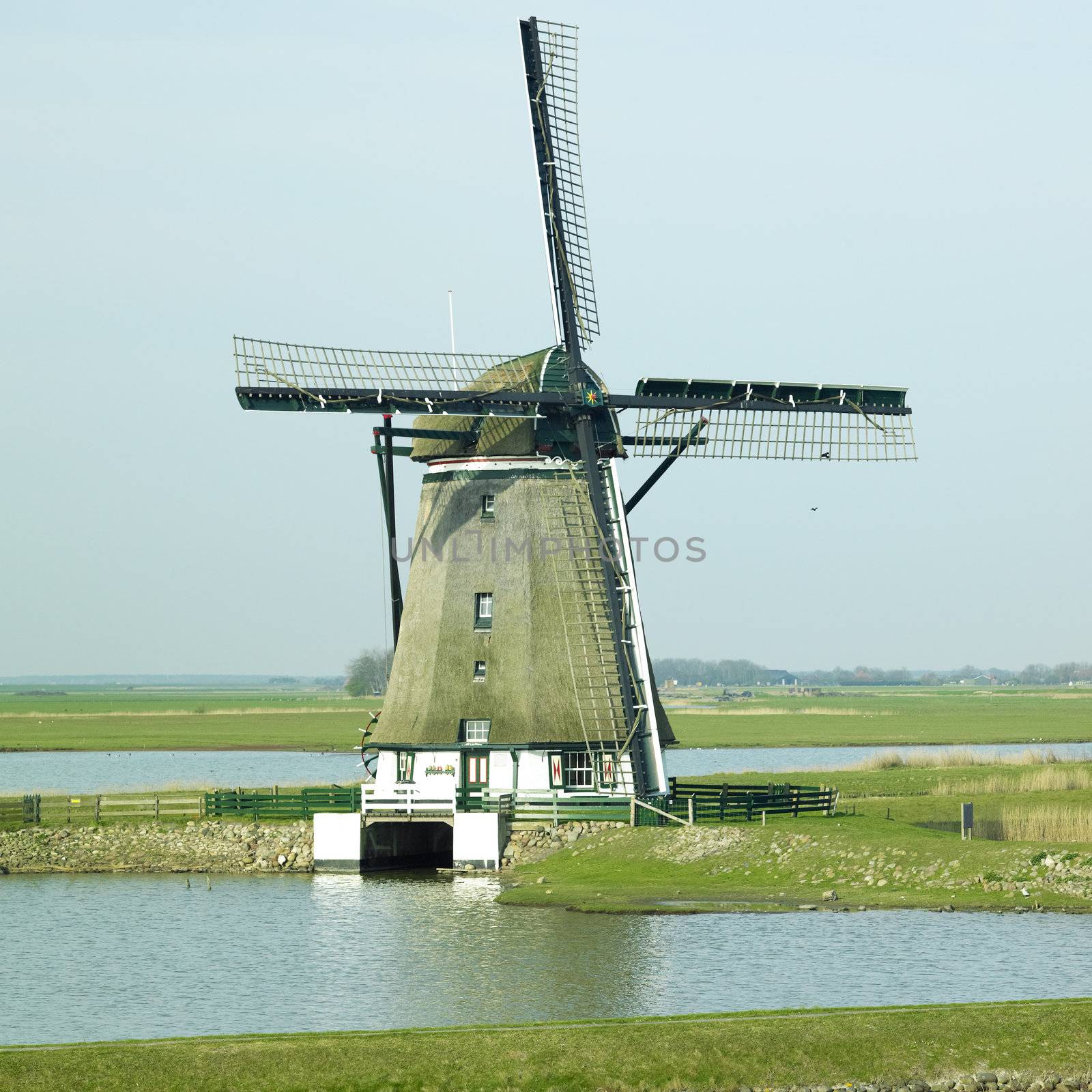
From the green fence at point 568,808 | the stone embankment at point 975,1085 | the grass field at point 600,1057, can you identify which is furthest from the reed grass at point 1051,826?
the stone embankment at point 975,1085

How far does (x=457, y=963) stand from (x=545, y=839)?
12013 millimetres

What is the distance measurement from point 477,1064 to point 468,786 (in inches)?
889

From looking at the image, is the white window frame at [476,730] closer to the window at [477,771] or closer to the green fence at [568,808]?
the window at [477,771]

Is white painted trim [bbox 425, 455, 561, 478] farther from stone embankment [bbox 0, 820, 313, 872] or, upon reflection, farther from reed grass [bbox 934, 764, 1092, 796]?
reed grass [bbox 934, 764, 1092, 796]

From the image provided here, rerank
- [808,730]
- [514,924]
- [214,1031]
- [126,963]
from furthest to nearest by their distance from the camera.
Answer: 1. [808,730]
2. [514,924]
3. [126,963]
4. [214,1031]

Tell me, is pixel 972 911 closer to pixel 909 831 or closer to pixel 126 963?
pixel 909 831

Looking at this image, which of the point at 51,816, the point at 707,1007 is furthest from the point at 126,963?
the point at 51,816

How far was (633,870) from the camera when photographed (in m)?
40.1

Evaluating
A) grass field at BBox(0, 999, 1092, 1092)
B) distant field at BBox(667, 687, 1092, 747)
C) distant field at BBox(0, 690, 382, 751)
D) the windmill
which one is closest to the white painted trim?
the windmill

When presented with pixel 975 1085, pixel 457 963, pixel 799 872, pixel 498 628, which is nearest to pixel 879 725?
pixel 498 628

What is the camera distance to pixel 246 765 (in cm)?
9062

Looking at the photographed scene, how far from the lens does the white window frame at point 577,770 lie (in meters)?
44.2

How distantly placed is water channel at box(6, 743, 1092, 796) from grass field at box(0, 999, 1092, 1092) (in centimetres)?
4322

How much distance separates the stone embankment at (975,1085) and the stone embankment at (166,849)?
26.2 metres
